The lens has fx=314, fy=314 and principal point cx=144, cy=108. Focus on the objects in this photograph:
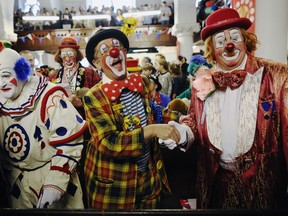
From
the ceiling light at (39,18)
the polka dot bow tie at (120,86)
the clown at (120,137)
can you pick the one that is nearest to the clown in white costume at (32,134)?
the clown at (120,137)

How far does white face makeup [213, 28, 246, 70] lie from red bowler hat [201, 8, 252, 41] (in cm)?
3

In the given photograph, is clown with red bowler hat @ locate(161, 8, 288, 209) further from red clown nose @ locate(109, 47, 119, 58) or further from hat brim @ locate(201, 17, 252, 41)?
red clown nose @ locate(109, 47, 119, 58)

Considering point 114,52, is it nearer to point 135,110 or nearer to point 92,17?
point 135,110

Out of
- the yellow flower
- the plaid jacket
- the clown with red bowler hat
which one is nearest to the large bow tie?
the clown with red bowler hat

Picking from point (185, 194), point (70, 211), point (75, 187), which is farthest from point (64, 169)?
point (185, 194)

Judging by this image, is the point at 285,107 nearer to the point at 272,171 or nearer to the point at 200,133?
the point at 272,171

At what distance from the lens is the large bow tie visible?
1.75 m

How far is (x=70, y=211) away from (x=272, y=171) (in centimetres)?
116

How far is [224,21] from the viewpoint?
5.89 feet

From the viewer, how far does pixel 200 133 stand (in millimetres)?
1861

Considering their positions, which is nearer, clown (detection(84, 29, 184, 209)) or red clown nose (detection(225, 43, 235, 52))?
clown (detection(84, 29, 184, 209))

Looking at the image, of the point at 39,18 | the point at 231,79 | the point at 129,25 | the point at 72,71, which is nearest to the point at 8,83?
the point at 129,25

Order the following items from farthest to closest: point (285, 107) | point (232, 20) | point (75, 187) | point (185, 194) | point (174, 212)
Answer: point (185, 194), point (75, 187), point (232, 20), point (285, 107), point (174, 212)

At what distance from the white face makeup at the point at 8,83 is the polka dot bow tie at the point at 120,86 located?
1.66ft
